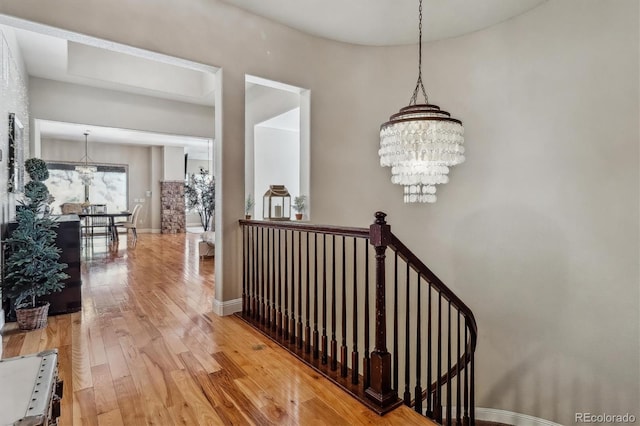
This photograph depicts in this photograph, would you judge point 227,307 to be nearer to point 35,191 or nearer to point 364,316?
point 364,316

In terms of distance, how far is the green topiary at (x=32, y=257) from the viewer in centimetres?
300

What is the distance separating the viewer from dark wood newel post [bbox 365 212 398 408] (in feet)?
6.58

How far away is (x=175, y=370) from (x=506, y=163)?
158 inches

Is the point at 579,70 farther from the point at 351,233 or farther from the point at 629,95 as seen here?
the point at 351,233

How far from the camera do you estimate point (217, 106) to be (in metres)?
Answer: 3.47

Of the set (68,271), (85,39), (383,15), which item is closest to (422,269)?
(383,15)

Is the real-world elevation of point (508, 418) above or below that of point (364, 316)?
below

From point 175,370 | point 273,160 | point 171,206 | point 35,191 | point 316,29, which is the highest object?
point 316,29

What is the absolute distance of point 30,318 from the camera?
9.89 feet

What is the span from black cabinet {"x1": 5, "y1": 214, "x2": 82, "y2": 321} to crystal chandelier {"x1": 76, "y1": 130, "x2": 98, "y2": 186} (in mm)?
6491

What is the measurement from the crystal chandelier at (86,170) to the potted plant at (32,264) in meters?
6.67

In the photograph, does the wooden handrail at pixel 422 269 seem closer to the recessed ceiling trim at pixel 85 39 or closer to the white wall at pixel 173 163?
the recessed ceiling trim at pixel 85 39

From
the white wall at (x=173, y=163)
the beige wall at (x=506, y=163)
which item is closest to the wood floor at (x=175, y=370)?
the beige wall at (x=506, y=163)

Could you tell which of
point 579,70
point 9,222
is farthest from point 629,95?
point 9,222
